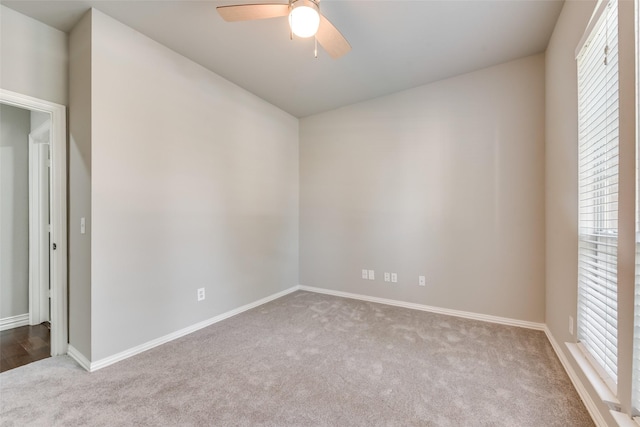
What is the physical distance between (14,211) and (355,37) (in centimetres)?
399

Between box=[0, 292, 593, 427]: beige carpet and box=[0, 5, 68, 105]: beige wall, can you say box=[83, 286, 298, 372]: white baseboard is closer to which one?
box=[0, 292, 593, 427]: beige carpet

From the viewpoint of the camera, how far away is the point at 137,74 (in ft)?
7.68

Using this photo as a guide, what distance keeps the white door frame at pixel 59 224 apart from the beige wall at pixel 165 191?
5.5 inches

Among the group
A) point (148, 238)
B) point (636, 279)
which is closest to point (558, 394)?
point (636, 279)

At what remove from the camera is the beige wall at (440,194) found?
2.83m

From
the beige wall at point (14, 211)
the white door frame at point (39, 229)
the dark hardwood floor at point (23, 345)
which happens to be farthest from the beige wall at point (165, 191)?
the beige wall at point (14, 211)

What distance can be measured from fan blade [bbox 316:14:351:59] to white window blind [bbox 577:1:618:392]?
4.81 feet

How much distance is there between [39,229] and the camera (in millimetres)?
3039

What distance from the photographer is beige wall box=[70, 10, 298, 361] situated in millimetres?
2133

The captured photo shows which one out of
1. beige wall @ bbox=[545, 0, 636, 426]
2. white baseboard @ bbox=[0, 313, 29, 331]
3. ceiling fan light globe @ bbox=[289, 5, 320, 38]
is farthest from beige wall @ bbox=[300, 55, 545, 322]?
white baseboard @ bbox=[0, 313, 29, 331]

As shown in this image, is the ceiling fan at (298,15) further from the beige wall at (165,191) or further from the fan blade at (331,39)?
the beige wall at (165,191)

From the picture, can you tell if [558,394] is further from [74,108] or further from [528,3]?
[74,108]

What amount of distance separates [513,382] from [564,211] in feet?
4.42

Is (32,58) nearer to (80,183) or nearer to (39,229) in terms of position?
(80,183)
